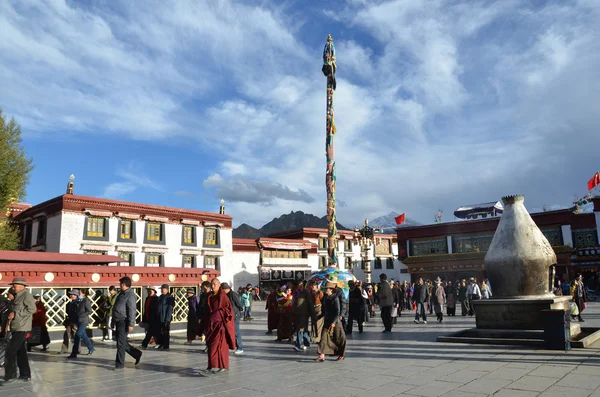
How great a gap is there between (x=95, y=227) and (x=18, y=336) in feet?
81.8

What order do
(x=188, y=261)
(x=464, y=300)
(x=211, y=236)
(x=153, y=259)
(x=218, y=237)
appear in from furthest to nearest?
(x=218, y=237)
(x=211, y=236)
(x=188, y=261)
(x=153, y=259)
(x=464, y=300)

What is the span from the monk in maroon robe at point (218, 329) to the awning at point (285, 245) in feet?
110

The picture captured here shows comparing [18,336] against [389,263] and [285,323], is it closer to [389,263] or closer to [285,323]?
[285,323]

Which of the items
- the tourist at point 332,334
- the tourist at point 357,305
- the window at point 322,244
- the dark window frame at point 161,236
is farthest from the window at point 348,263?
the tourist at point 332,334

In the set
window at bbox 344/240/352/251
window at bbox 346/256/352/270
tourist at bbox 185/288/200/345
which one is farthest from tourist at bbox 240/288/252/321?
window at bbox 344/240/352/251

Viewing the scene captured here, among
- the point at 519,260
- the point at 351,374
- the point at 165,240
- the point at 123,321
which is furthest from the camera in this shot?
the point at 165,240

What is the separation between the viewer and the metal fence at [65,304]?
508 inches

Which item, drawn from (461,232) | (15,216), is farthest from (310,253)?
(15,216)

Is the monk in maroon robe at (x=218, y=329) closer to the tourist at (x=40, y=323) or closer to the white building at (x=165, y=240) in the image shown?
the tourist at (x=40, y=323)

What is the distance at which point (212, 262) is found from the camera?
120ft

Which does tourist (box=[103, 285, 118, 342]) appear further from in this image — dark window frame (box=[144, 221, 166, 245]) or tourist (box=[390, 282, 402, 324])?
dark window frame (box=[144, 221, 166, 245])

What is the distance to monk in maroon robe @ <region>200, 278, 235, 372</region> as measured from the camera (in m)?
7.61

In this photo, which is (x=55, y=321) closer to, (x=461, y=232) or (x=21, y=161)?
(x=21, y=161)

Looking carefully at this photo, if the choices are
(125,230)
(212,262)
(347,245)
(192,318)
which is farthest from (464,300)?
(347,245)
